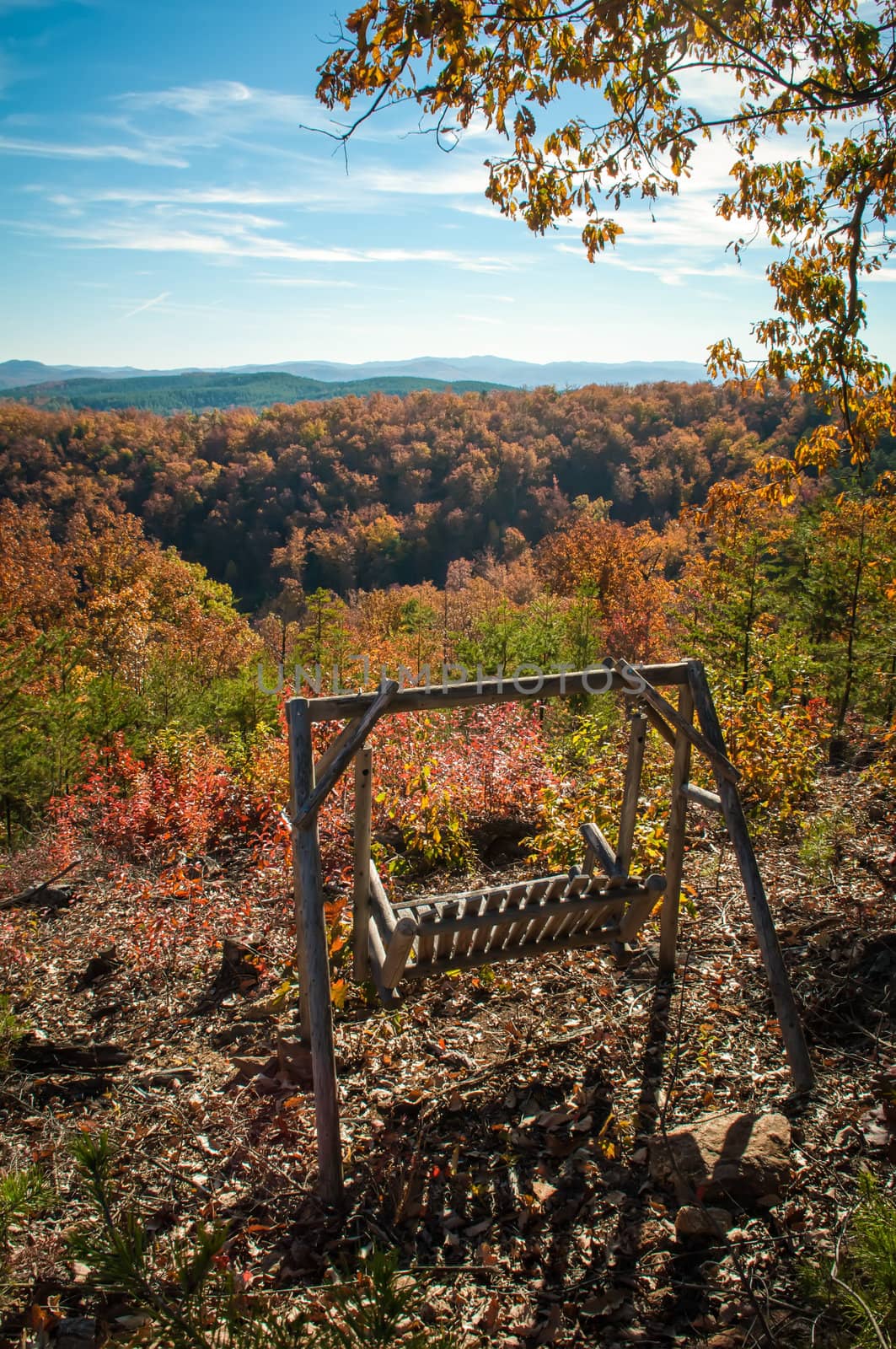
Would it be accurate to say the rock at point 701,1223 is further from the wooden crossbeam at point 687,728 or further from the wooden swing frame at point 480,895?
the wooden crossbeam at point 687,728

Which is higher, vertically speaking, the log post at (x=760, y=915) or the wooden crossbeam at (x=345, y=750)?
the wooden crossbeam at (x=345, y=750)

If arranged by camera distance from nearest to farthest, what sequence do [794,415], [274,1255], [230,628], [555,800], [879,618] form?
[274,1255], [555,800], [879,618], [230,628], [794,415]

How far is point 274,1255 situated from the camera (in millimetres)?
2500

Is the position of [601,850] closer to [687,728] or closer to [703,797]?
[703,797]

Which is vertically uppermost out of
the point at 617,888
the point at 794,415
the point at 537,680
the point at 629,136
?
the point at 794,415

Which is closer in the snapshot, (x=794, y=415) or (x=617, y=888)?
(x=617, y=888)

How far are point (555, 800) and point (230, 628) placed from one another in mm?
35289

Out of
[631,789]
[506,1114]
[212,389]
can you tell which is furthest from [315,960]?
[212,389]

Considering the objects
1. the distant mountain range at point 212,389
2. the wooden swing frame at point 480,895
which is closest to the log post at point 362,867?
the wooden swing frame at point 480,895

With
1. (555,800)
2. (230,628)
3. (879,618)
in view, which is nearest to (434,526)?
(230,628)

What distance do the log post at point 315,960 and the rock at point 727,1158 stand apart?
1110 millimetres

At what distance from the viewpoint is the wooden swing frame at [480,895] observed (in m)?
2.85

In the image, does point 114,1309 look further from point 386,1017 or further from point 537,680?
point 537,680

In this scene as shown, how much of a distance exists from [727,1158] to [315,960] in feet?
5.08
